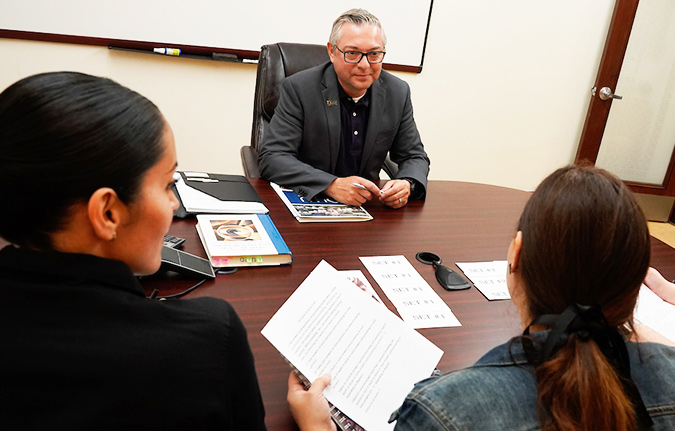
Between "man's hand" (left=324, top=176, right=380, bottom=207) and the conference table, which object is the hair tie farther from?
"man's hand" (left=324, top=176, right=380, bottom=207)

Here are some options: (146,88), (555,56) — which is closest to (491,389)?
(146,88)

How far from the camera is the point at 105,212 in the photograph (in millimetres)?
672

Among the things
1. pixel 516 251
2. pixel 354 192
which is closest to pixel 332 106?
pixel 354 192

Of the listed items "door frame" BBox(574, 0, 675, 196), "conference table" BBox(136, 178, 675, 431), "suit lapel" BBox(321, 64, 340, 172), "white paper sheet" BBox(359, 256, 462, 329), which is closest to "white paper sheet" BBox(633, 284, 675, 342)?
"conference table" BBox(136, 178, 675, 431)

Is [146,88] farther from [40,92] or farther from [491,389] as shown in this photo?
[491,389]

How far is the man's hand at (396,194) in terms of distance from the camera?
5.87 feet

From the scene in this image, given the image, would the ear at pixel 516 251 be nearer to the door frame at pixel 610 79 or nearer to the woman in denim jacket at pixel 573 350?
the woman in denim jacket at pixel 573 350

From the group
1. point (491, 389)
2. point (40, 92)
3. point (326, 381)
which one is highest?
point (40, 92)

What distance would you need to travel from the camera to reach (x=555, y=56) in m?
3.56

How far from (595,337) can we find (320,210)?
1.10m

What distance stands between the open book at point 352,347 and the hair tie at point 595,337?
0.30 m

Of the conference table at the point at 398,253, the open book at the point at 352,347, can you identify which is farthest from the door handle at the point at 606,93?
the open book at the point at 352,347

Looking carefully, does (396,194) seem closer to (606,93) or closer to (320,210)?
(320,210)

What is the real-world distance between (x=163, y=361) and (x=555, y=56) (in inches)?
141
